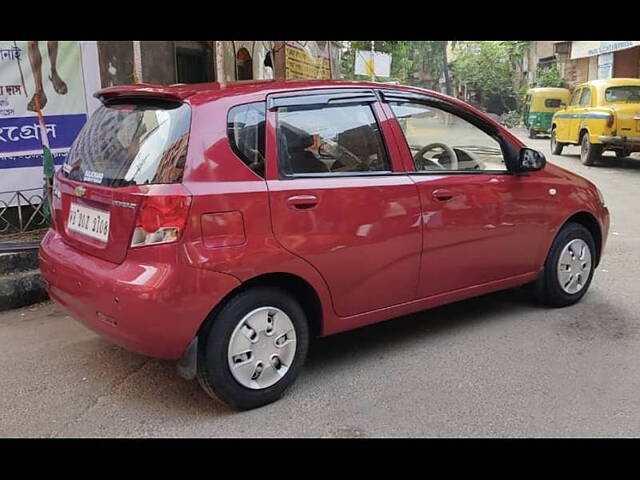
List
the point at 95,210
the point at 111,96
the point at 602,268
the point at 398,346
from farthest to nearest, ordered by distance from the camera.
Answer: the point at 602,268
the point at 398,346
the point at 111,96
the point at 95,210

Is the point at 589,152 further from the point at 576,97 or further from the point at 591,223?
the point at 591,223

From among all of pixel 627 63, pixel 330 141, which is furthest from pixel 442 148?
pixel 627 63

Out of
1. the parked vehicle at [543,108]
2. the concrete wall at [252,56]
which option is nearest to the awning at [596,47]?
the parked vehicle at [543,108]

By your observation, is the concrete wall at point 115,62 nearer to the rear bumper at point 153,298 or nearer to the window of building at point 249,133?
the window of building at point 249,133

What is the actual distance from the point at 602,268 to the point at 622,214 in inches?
122

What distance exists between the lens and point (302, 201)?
3.34 metres

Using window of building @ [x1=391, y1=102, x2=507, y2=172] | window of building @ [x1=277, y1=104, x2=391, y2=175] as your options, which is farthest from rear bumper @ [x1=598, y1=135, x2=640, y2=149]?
window of building @ [x1=277, y1=104, x2=391, y2=175]

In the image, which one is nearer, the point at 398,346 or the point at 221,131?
the point at 221,131

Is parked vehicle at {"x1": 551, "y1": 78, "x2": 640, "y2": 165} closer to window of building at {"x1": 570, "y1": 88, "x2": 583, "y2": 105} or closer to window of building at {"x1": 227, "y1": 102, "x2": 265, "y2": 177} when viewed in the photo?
window of building at {"x1": 570, "y1": 88, "x2": 583, "y2": 105}

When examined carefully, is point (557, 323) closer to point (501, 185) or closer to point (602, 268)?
point (501, 185)

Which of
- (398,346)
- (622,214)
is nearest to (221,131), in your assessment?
(398,346)
